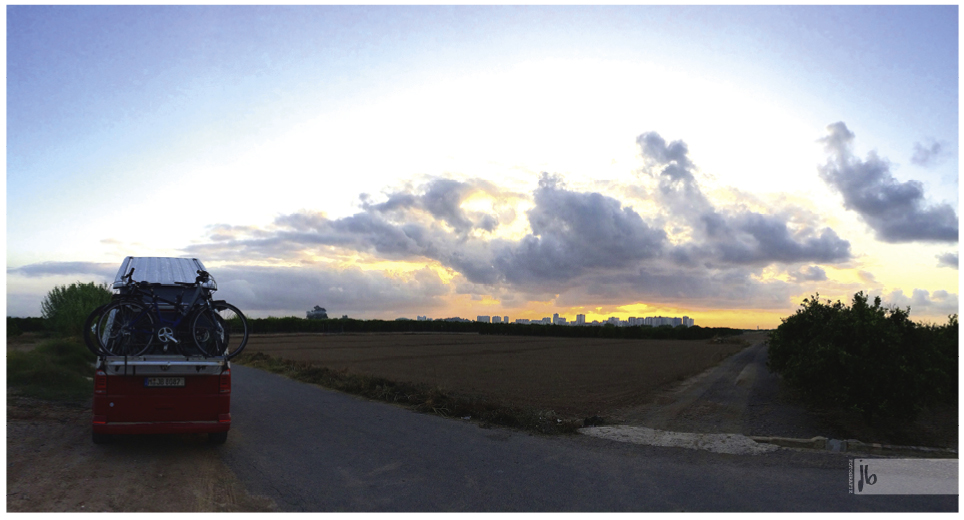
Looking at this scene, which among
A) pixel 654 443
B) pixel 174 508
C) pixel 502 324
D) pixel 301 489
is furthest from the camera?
pixel 502 324

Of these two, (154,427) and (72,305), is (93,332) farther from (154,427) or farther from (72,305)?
(72,305)

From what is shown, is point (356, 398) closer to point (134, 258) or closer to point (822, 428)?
point (134, 258)

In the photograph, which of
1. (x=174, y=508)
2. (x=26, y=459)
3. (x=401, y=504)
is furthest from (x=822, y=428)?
(x=26, y=459)

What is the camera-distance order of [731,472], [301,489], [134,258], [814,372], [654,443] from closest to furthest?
[301,489]
[731,472]
[654,443]
[134,258]
[814,372]

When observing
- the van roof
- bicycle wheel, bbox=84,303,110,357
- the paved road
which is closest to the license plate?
bicycle wheel, bbox=84,303,110,357

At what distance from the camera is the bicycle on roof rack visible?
8805mm

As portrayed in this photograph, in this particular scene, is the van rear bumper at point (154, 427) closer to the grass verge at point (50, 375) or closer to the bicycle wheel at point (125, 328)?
the bicycle wheel at point (125, 328)

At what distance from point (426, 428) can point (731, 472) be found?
222 inches

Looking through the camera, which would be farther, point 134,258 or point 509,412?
point 509,412

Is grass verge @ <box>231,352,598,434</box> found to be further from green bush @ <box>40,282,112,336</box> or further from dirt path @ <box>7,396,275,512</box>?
green bush @ <box>40,282,112,336</box>

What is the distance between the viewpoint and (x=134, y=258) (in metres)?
11.0
